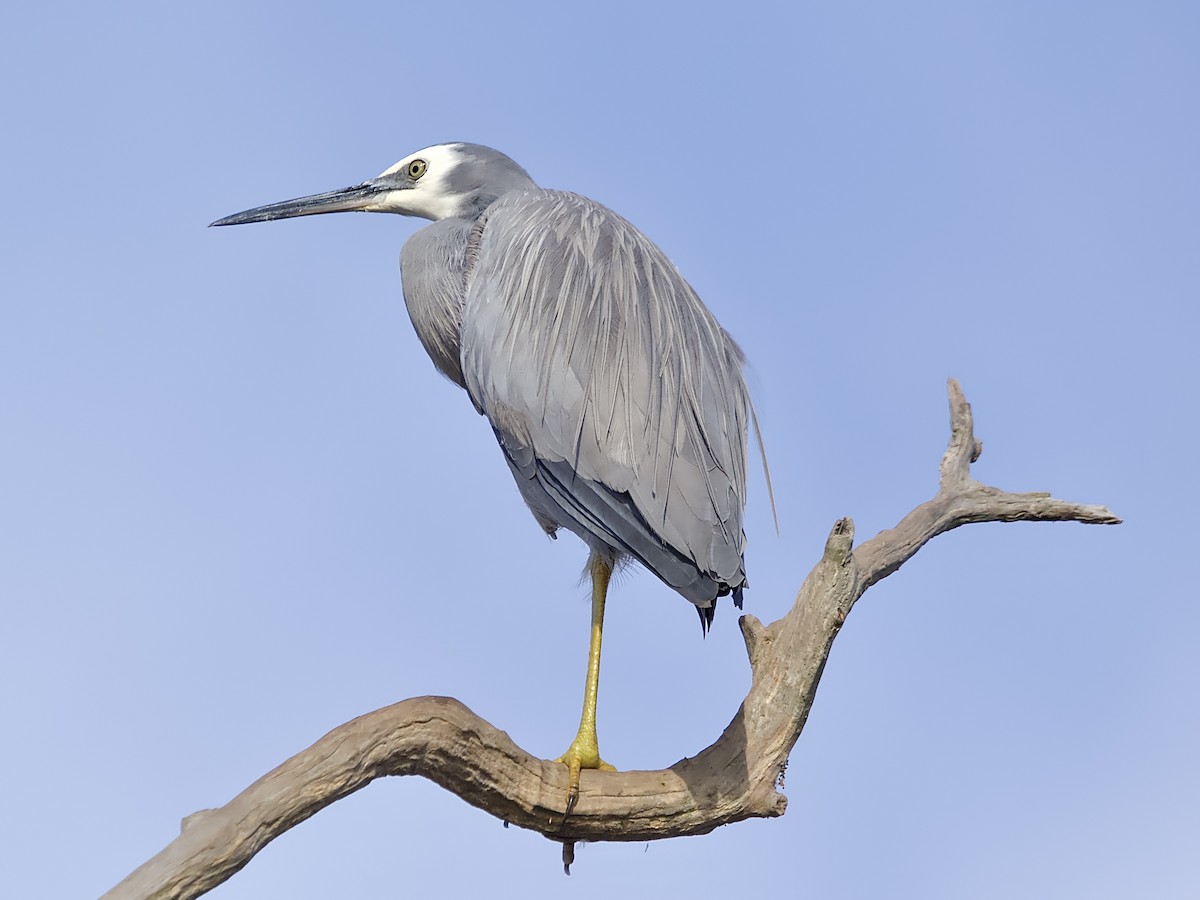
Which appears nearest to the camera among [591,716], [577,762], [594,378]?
[577,762]

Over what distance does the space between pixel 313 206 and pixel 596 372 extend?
1850mm

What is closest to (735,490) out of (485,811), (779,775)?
(779,775)

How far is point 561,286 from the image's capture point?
150 inches

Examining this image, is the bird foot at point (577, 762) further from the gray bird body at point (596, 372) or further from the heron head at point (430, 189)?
the heron head at point (430, 189)

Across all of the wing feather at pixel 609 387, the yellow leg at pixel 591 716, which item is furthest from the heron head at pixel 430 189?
the yellow leg at pixel 591 716

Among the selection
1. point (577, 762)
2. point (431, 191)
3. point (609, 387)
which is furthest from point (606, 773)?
point (431, 191)

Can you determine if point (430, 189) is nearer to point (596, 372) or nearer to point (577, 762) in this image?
point (596, 372)

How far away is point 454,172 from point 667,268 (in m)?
0.98

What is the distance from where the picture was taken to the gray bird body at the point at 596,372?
3.29 metres

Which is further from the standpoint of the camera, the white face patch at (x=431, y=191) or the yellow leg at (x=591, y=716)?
the white face patch at (x=431, y=191)

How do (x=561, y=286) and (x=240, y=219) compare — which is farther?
(x=240, y=219)

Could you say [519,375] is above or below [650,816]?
above

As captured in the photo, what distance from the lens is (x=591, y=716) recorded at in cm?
346

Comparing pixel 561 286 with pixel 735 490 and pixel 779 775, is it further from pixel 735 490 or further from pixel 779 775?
pixel 779 775
